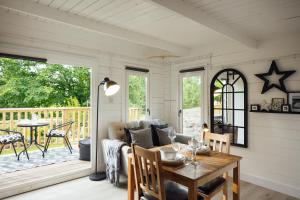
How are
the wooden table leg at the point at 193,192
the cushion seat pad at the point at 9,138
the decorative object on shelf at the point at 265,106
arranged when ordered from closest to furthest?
the wooden table leg at the point at 193,192 → the decorative object on shelf at the point at 265,106 → the cushion seat pad at the point at 9,138

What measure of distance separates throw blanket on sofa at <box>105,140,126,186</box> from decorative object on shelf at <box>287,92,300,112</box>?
2.59m

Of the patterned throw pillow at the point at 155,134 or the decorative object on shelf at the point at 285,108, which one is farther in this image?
the patterned throw pillow at the point at 155,134

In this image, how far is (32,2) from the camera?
2.21m

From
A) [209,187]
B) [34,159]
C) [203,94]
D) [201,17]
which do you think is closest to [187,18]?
[201,17]

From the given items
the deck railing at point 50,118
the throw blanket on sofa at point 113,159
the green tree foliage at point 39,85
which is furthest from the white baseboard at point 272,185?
the green tree foliage at point 39,85

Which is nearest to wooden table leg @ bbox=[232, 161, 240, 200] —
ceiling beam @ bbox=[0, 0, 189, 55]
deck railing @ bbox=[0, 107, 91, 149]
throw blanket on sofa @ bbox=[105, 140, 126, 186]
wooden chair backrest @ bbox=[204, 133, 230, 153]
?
wooden chair backrest @ bbox=[204, 133, 230, 153]

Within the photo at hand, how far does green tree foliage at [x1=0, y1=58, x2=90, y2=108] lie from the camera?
266 inches

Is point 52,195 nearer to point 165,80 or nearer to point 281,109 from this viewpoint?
point 165,80

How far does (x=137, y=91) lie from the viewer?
4.39m

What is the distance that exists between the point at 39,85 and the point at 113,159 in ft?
17.5

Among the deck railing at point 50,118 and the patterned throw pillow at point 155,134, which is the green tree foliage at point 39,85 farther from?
the patterned throw pillow at point 155,134

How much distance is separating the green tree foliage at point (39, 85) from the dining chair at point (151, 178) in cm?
566

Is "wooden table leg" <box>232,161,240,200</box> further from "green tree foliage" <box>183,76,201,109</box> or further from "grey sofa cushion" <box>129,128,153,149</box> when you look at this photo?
"green tree foliage" <box>183,76,201,109</box>

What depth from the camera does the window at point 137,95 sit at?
167 inches
